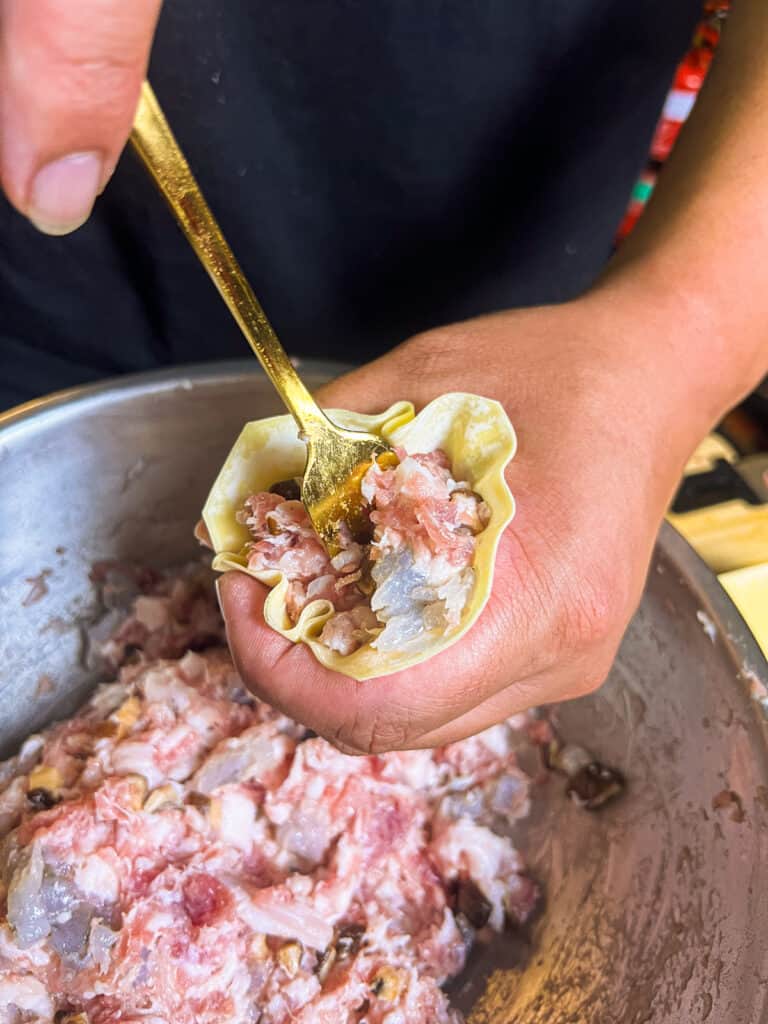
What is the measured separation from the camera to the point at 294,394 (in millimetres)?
646

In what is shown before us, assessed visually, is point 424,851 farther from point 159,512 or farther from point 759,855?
Result: point 159,512

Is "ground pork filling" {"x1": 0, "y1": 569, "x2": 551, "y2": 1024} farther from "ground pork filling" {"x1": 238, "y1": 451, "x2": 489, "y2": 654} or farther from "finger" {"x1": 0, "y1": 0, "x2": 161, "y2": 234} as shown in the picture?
"finger" {"x1": 0, "y1": 0, "x2": 161, "y2": 234}

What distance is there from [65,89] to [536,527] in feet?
1.44

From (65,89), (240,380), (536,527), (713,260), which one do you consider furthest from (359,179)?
(65,89)

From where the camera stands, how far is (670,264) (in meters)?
0.86

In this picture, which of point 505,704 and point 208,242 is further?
point 505,704

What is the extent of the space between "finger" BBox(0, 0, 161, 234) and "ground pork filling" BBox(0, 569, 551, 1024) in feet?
1.99

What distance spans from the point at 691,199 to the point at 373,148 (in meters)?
0.41

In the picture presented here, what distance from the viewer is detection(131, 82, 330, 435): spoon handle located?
1.79 feet

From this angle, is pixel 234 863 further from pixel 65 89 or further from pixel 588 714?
pixel 65 89

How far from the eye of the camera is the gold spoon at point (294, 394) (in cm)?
59

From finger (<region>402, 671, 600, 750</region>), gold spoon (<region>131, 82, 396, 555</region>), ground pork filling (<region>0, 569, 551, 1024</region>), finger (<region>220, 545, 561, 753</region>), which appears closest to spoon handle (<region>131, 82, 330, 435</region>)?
gold spoon (<region>131, 82, 396, 555</region>)

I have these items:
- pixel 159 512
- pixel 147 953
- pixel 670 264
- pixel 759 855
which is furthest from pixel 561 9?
pixel 147 953

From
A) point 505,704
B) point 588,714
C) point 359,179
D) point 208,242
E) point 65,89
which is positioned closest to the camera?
point 65,89
